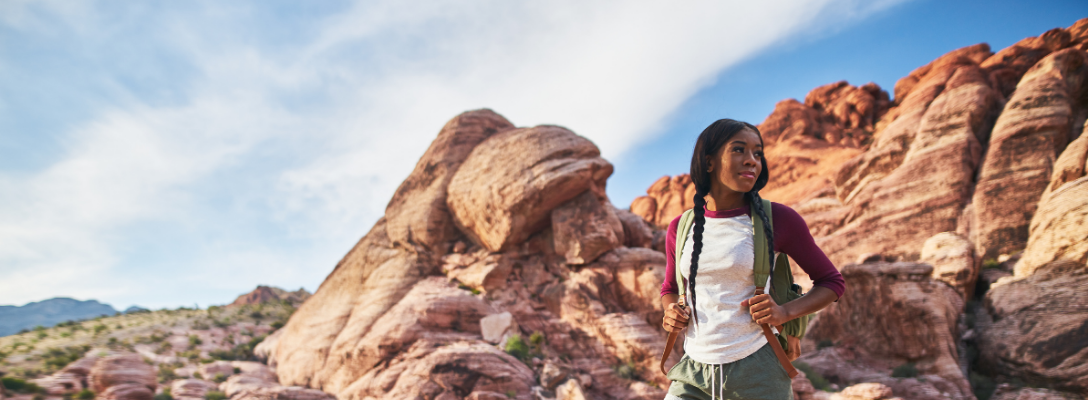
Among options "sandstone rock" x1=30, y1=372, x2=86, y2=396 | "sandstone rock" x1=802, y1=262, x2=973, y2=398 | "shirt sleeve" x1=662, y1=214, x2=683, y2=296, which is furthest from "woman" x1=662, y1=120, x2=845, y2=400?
"sandstone rock" x1=30, y1=372, x2=86, y2=396

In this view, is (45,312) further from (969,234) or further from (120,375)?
(969,234)

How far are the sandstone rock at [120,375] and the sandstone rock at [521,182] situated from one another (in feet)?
35.3

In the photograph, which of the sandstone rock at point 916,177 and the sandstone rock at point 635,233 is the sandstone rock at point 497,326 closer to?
the sandstone rock at point 635,233

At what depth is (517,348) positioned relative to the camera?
46.4ft

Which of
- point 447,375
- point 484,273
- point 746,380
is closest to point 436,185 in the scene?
point 484,273

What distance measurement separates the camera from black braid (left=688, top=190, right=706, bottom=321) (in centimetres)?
241

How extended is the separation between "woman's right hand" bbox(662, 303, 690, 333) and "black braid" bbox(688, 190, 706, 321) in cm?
6

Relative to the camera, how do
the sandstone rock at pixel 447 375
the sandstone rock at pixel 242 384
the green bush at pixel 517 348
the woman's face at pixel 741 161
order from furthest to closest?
the green bush at pixel 517 348 → the sandstone rock at pixel 242 384 → the sandstone rock at pixel 447 375 → the woman's face at pixel 741 161

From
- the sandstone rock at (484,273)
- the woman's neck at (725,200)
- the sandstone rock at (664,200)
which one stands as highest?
the sandstone rock at (664,200)

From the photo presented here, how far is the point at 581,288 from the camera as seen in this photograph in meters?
15.6

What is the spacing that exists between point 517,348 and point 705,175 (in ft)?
41.2

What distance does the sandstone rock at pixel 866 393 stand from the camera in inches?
432

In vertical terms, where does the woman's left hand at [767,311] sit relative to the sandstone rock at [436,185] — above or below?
below

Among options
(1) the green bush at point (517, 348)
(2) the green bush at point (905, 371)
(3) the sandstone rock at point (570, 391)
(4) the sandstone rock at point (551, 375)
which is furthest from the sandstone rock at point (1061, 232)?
(1) the green bush at point (517, 348)
